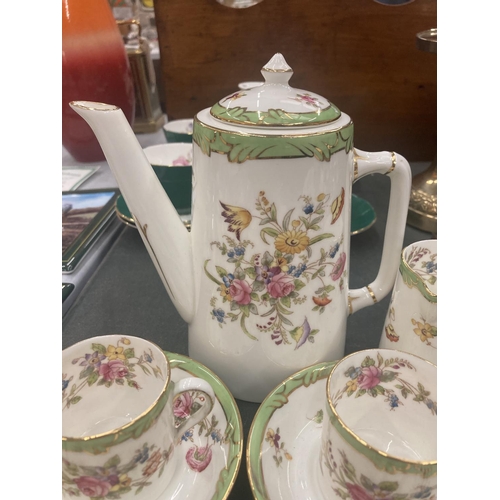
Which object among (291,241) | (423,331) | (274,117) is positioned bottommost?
(423,331)

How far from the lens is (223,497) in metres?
0.35

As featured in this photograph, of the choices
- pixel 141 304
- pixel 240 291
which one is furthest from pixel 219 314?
pixel 141 304

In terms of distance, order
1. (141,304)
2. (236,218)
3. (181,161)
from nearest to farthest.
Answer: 1. (236,218)
2. (141,304)
3. (181,161)

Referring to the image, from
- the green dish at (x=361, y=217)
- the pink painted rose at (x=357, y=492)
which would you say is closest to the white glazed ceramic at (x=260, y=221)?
the pink painted rose at (x=357, y=492)

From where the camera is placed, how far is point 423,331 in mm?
446

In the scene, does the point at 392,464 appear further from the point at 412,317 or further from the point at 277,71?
the point at 277,71

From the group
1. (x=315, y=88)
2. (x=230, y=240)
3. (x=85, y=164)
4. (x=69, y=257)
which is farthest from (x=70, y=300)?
(x=315, y=88)

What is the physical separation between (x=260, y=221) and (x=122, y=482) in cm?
25

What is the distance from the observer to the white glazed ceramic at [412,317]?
44 centimetres

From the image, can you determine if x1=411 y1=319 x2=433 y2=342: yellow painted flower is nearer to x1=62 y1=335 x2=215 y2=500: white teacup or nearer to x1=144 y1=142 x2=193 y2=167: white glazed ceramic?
x1=62 y1=335 x2=215 y2=500: white teacup

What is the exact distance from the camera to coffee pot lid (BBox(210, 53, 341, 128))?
38cm

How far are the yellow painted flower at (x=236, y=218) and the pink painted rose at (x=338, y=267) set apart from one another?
0.10 m

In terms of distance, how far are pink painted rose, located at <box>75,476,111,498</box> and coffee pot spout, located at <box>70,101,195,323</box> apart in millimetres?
189

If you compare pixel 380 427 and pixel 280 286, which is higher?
pixel 280 286
